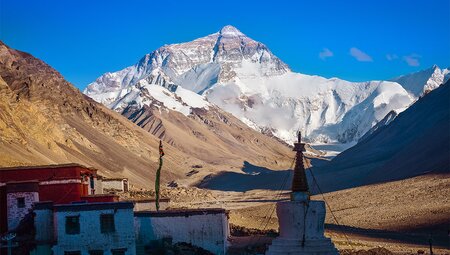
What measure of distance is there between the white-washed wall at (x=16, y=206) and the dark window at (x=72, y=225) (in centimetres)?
309

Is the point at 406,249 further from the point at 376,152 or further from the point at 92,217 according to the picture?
the point at 376,152

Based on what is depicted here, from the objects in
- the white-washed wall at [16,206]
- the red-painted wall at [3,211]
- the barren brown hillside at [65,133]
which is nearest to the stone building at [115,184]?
the barren brown hillside at [65,133]

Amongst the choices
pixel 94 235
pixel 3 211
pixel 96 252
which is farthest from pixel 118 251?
pixel 3 211

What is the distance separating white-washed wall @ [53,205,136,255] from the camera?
22375 millimetres

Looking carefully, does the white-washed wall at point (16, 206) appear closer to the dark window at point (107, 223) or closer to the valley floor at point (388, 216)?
the dark window at point (107, 223)

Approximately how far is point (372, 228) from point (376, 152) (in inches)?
3540

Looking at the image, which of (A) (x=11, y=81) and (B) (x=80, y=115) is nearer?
(A) (x=11, y=81)

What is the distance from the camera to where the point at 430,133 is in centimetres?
10781

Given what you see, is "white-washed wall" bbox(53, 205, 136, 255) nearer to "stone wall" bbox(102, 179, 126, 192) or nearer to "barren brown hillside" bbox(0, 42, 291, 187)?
"stone wall" bbox(102, 179, 126, 192)

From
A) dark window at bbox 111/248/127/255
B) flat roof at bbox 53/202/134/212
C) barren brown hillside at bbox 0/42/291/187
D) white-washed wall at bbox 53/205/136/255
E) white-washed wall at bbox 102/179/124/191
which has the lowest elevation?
dark window at bbox 111/248/127/255

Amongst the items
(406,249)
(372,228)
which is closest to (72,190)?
(406,249)

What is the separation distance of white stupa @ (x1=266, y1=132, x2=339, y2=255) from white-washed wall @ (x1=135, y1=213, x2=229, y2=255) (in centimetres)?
856

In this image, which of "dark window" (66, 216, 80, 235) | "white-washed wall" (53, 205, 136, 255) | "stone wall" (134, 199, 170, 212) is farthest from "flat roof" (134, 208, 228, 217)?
"stone wall" (134, 199, 170, 212)

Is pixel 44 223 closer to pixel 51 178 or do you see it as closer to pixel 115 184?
pixel 51 178
